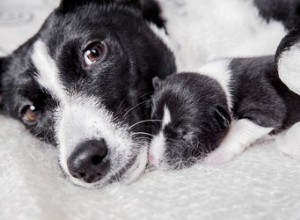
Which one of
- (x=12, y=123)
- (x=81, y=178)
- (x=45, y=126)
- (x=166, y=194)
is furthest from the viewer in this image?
(x=12, y=123)

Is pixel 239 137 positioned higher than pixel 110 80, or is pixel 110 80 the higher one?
pixel 110 80

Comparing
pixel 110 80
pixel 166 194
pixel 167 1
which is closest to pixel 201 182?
pixel 166 194

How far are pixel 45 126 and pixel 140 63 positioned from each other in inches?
15.3

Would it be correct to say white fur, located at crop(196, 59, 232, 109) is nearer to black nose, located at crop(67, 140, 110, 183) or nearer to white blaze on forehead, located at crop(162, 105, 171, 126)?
white blaze on forehead, located at crop(162, 105, 171, 126)

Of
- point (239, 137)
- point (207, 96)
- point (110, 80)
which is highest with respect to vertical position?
point (110, 80)

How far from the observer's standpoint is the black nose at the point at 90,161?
46.8 inches

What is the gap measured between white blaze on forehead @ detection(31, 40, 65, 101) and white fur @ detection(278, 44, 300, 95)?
665 millimetres

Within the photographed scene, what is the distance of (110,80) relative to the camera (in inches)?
56.0

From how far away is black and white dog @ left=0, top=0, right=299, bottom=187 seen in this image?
4.11 ft

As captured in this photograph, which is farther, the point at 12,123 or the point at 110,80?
the point at 12,123

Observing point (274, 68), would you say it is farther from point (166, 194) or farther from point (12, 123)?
point (12, 123)

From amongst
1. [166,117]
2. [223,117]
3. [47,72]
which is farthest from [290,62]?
[47,72]

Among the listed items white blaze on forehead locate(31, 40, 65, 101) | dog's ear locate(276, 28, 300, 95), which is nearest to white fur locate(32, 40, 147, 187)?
white blaze on forehead locate(31, 40, 65, 101)

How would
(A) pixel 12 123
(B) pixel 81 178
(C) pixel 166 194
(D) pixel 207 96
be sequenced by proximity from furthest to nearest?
(A) pixel 12 123, (D) pixel 207 96, (B) pixel 81 178, (C) pixel 166 194
